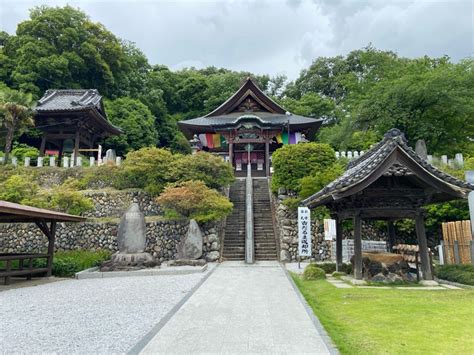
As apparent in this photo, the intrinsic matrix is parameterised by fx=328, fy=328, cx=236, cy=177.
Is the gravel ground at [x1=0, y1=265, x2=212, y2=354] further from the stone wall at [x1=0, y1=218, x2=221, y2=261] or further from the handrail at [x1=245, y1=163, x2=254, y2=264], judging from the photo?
the stone wall at [x1=0, y1=218, x2=221, y2=261]

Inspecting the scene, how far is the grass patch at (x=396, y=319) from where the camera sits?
4164 millimetres

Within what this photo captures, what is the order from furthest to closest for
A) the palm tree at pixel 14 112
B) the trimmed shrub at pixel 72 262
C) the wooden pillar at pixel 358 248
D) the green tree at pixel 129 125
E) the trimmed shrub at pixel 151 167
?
the green tree at pixel 129 125 < the palm tree at pixel 14 112 < the trimmed shrub at pixel 151 167 < the trimmed shrub at pixel 72 262 < the wooden pillar at pixel 358 248

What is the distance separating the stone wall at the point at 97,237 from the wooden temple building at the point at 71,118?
8925 mm

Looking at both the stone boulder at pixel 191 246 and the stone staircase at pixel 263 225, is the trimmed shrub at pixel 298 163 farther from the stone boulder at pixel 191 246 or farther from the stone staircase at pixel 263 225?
the stone boulder at pixel 191 246

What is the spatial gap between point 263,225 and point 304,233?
4.82 meters

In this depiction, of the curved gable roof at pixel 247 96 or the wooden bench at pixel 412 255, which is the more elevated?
the curved gable roof at pixel 247 96

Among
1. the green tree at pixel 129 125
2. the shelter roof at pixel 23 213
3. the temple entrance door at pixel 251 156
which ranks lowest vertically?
the shelter roof at pixel 23 213

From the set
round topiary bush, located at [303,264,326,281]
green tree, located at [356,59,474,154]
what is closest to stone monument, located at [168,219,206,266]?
round topiary bush, located at [303,264,326,281]

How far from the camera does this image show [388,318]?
5379 mm

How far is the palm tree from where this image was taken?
20359 millimetres

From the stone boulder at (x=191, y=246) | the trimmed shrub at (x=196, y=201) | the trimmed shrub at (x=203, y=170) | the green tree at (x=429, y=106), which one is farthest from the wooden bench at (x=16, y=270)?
the green tree at (x=429, y=106)

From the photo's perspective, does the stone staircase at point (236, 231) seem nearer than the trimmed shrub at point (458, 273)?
No

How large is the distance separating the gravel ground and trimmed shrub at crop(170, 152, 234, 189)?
723 cm

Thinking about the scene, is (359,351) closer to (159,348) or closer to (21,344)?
(159,348)
